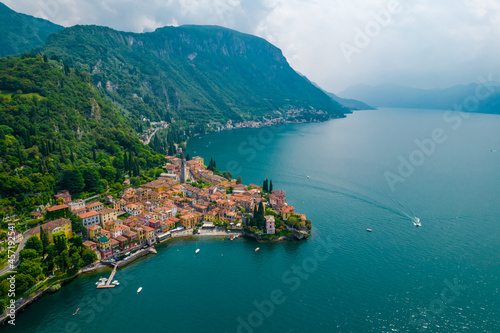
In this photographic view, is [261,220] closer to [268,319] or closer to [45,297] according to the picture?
[268,319]

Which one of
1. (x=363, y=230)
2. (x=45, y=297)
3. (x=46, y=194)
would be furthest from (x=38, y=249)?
(x=363, y=230)

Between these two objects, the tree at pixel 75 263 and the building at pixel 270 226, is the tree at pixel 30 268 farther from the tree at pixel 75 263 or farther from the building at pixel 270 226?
the building at pixel 270 226

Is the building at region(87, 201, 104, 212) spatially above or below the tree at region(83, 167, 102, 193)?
below

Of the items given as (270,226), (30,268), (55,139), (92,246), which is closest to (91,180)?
(55,139)

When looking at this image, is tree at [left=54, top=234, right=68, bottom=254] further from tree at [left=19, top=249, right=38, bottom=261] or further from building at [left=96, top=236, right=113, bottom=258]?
building at [left=96, top=236, right=113, bottom=258]

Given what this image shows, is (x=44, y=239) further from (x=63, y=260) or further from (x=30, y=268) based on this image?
(x=30, y=268)

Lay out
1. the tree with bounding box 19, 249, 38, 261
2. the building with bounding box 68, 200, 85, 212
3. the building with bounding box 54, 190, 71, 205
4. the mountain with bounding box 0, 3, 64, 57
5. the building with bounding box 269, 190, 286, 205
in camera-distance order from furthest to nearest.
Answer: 1. the mountain with bounding box 0, 3, 64, 57
2. the building with bounding box 269, 190, 286, 205
3. the building with bounding box 54, 190, 71, 205
4. the building with bounding box 68, 200, 85, 212
5. the tree with bounding box 19, 249, 38, 261

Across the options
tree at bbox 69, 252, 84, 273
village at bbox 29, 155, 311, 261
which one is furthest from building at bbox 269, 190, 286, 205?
tree at bbox 69, 252, 84, 273
